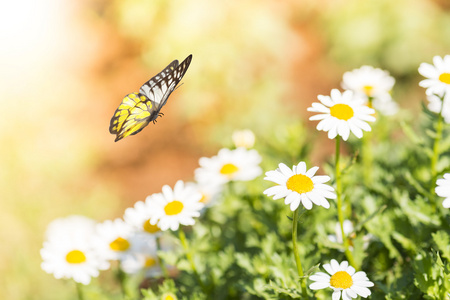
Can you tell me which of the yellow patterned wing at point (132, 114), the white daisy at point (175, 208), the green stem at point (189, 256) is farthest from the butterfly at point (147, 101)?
the green stem at point (189, 256)

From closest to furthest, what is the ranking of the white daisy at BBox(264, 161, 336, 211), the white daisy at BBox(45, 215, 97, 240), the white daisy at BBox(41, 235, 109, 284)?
1. the white daisy at BBox(264, 161, 336, 211)
2. the white daisy at BBox(41, 235, 109, 284)
3. the white daisy at BBox(45, 215, 97, 240)

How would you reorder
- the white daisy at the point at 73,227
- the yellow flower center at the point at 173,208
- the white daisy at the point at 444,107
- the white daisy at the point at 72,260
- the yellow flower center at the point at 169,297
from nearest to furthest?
1. the yellow flower center at the point at 169,297
2. the yellow flower center at the point at 173,208
3. the white daisy at the point at 72,260
4. the white daisy at the point at 444,107
5. the white daisy at the point at 73,227

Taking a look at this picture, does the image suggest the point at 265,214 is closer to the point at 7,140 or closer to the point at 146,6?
the point at 7,140

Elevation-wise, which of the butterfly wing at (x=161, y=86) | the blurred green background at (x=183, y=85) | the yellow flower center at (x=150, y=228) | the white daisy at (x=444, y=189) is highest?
the blurred green background at (x=183, y=85)

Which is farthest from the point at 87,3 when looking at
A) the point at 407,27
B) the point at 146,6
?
the point at 407,27

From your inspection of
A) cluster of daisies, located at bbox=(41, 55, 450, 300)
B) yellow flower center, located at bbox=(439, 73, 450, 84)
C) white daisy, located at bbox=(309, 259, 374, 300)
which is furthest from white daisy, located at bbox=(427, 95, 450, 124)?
white daisy, located at bbox=(309, 259, 374, 300)

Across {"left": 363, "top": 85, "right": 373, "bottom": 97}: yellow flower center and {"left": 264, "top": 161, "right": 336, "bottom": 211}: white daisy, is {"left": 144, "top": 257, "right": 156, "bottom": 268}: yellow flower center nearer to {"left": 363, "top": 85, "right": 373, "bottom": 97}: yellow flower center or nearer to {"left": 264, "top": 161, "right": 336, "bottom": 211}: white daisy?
{"left": 264, "top": 161, "right": 336, "bottom": 211}: white daisy

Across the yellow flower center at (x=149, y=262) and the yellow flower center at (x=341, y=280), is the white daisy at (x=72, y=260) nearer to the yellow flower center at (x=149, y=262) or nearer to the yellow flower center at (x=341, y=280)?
the yellow flower center at (x=149, y=262)

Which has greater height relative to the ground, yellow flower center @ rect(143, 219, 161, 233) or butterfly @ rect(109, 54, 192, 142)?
butterfly @ rect(109, 54, 192, 142)
